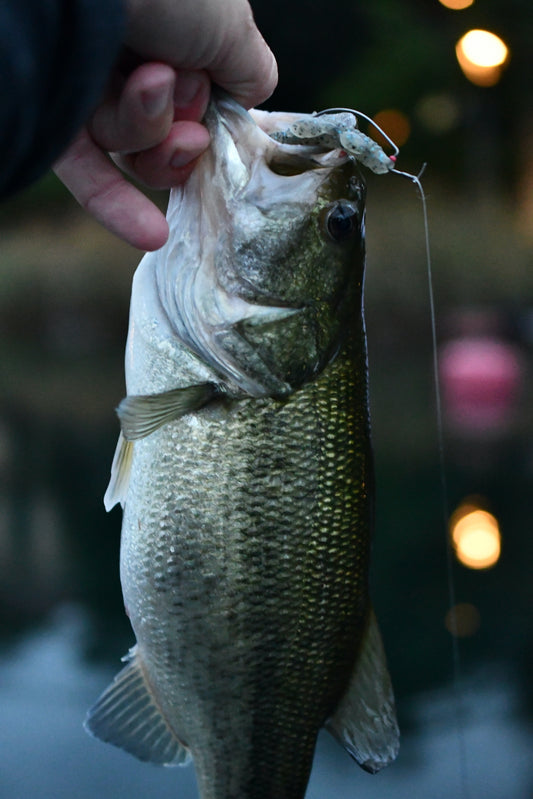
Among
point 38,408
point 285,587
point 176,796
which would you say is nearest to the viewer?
point 285,587

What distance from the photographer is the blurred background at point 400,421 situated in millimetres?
3758

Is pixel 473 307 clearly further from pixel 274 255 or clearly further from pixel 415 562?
pixel 274 255

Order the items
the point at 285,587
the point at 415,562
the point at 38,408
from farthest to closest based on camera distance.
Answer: the point at 38,408
the point at 415,562
the point at 285,587

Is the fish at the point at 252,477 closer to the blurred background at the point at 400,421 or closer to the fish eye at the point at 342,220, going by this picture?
the fish eye at the point at 342,220

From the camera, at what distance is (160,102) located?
3.53ft

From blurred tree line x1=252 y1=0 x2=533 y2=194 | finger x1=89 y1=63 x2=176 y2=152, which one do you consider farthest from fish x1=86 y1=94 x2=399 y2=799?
blurred tree line x1=252 y1=0 x2=533 y2=194

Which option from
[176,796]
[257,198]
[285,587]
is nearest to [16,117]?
[257,198]

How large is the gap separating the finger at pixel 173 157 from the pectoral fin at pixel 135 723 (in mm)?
736

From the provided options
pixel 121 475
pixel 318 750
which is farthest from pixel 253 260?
pixel 318 750

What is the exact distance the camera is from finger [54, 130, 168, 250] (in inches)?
46.9

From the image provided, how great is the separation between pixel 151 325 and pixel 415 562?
4614 mm

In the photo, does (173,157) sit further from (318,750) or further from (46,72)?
(318,750)

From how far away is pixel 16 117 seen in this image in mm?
771

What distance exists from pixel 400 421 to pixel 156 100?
8430 mm
